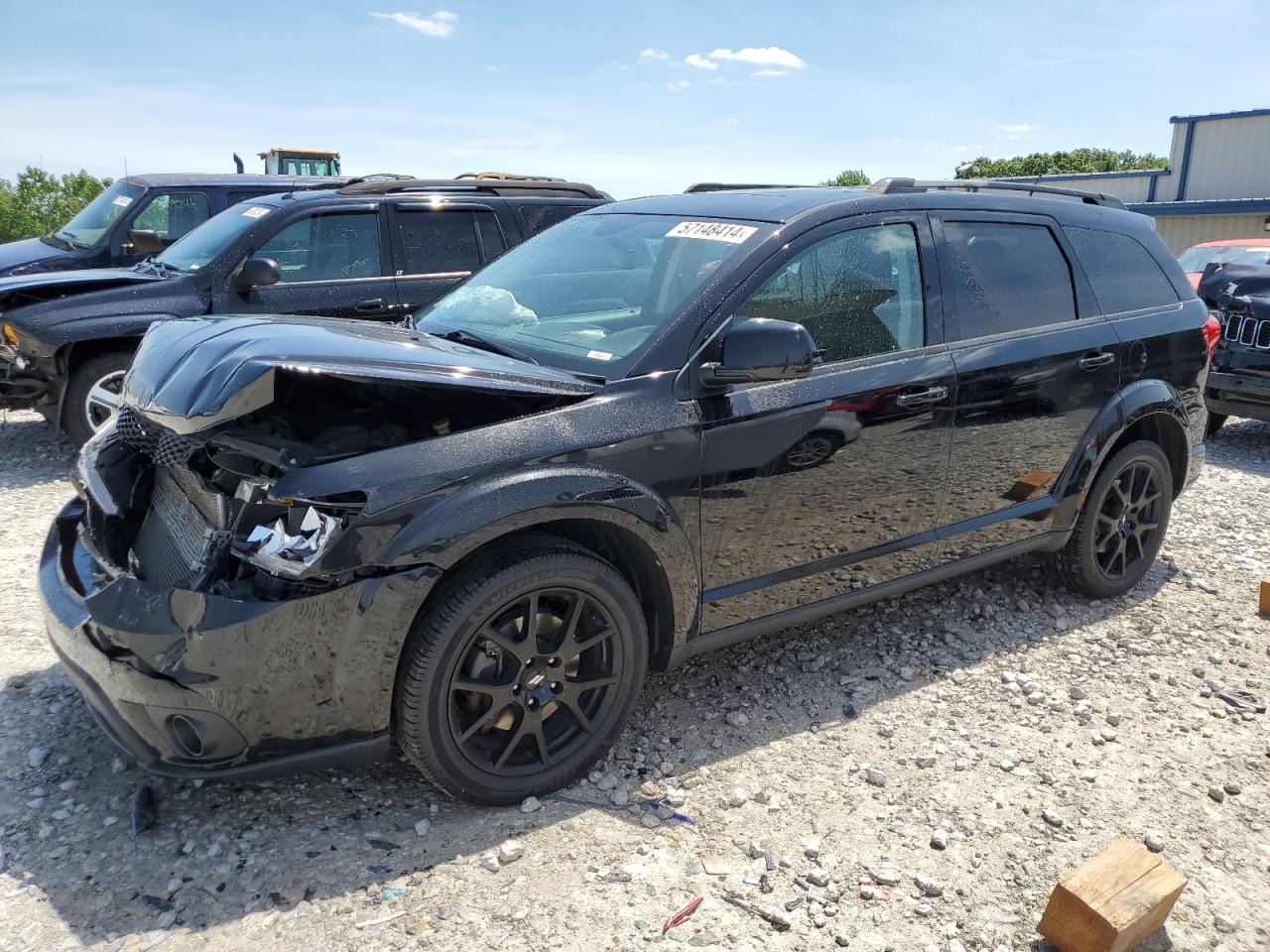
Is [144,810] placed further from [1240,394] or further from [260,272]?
[1240,394]

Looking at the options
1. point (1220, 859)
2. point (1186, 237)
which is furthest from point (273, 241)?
point (1186, 237)

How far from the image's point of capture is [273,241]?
677 centimetres

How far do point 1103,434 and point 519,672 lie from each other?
291 centimetres

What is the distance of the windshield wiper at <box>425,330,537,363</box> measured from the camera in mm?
3201

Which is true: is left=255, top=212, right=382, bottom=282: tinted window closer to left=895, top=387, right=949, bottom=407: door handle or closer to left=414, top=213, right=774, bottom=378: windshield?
left=414, top=213, right=774, bottom=378: windshield

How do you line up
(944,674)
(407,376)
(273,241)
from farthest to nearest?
(273,241), (944,674), (407,376)

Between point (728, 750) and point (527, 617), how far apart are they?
962 mm

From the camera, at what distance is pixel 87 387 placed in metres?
6.36

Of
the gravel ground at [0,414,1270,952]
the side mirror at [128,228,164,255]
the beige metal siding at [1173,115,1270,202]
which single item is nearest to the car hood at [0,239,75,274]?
the side mirror at [128,228,164,255]

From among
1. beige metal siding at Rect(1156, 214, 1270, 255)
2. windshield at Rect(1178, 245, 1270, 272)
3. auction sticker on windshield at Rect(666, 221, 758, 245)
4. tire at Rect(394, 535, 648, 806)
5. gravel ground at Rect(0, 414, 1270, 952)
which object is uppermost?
beige metal siding at Rect(1156, 214, 1270, 255)

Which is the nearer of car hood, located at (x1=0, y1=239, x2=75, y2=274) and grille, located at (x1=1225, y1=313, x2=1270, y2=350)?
grille, located at (x1=1225, y1=313, x2=1270, y2=350)

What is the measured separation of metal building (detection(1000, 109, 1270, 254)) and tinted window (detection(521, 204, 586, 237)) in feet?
62.3

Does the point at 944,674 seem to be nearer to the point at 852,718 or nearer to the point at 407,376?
the point at 852,718

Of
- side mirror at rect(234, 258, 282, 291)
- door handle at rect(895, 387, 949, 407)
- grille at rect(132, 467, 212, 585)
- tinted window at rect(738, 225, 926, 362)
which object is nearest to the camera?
grille at rect(132, 467, 212, 585)
